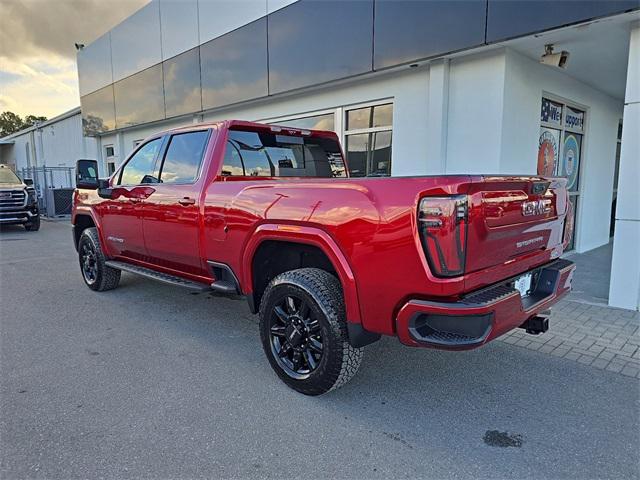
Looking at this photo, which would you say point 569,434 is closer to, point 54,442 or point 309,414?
point 309,414

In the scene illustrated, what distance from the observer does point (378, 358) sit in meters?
3.78

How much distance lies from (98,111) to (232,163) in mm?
15356

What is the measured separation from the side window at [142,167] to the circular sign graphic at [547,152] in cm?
602

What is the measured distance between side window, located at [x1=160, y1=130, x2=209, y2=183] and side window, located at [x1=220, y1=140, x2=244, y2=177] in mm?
261

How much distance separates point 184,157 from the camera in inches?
172

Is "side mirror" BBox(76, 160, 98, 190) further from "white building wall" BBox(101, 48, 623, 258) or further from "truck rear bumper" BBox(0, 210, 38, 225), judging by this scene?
"truck rear bumper" BBox(0, 210, 38, 225)

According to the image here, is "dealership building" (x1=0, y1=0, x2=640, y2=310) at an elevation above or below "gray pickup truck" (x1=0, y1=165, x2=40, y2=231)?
above

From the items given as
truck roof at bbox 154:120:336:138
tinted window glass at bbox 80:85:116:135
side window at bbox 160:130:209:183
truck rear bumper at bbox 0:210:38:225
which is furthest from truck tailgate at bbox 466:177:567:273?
tinted window glass at bbox 80:85:116:135

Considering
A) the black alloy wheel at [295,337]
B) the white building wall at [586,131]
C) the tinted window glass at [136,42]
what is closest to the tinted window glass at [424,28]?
the white building wall at [586,131]

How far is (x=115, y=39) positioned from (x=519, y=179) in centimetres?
1636

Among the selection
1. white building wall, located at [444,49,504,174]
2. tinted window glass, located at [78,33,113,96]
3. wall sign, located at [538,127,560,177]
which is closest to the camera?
white building wall, located at [444,49,504,174]

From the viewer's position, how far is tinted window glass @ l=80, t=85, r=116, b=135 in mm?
15859

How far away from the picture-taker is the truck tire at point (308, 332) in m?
2.88

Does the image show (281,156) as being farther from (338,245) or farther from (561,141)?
(561,141)
